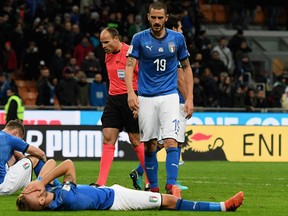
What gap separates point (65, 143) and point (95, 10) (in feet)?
33.3

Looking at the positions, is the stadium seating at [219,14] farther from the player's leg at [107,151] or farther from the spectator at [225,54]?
the player's leg at [107,151]

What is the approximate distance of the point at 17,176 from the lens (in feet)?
42.9

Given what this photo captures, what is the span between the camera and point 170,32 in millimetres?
12773

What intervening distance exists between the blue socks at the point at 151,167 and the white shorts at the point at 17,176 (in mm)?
1524

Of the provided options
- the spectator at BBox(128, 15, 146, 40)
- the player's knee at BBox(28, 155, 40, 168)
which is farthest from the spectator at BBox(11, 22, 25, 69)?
the player's knee at BBox(28, 155, 40, 168)

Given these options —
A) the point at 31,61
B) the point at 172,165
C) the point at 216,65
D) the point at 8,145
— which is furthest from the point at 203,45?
the point at 172,165

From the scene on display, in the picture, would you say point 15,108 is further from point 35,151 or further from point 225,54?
point 35,151

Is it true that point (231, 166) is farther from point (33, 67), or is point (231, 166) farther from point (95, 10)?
point (95, 10)

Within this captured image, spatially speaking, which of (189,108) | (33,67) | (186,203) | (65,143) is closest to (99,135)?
(65,143)

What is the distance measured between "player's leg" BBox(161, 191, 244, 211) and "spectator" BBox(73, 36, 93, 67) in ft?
66.4

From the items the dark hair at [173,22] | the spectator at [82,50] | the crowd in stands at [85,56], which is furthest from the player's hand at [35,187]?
the spectator at [82,50]

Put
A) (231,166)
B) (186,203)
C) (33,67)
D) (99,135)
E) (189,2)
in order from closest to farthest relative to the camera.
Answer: (186,203) → (231,166) → (99,135) → (33,67) → (189,2)

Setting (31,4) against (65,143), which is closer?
(65,143)

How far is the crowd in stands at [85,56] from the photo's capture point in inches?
1154
